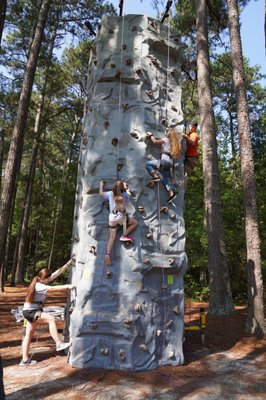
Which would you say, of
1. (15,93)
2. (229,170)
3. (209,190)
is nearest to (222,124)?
(229,170)

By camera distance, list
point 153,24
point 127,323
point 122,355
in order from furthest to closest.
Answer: point 153,24
point 127,323
point 122,355

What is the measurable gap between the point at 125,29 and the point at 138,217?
12.4ft

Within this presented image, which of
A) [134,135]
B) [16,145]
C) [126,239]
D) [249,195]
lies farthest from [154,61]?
[16,145]

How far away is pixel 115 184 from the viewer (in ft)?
19.5

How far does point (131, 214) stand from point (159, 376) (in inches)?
101

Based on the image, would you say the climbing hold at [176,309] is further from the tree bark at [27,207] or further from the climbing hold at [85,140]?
the tree bark at [27,207]

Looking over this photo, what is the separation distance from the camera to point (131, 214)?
6.11 meters

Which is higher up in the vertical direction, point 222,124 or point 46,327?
point 222,124

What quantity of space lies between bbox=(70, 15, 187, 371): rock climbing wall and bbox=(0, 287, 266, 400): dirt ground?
0.35 metres

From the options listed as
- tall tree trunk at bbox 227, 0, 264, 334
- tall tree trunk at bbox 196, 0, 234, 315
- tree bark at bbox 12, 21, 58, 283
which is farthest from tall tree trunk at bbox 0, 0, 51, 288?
tree bark at bbox 12, 21, 58, 283

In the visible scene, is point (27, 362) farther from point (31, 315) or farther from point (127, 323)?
point (127, 323)

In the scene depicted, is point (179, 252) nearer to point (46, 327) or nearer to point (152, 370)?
→ point (152, 370)

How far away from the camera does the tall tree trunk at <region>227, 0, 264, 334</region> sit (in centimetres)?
769

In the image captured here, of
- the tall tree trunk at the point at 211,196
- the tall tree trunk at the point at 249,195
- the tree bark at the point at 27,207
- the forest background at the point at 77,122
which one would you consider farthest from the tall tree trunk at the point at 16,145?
the tree bark at the point at 27,207
